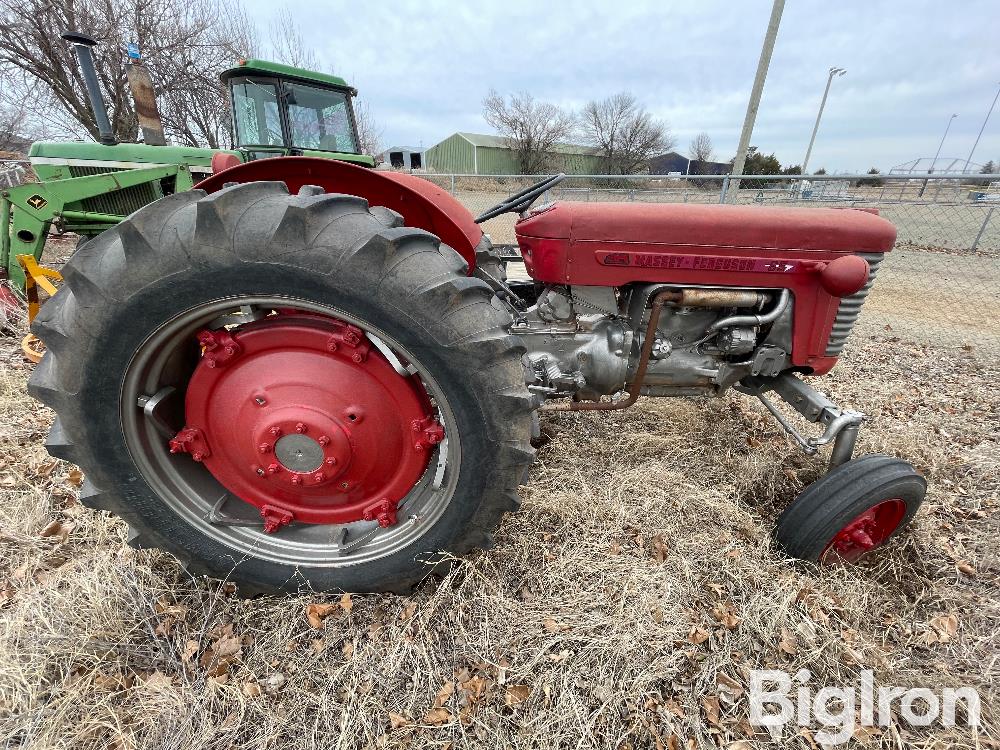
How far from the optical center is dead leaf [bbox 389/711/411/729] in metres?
1.41

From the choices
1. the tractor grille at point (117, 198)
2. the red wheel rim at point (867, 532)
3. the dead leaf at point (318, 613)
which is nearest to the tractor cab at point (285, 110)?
the tractor grille at point (117, 198)

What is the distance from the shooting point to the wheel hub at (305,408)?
154cm

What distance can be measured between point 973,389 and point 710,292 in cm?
321

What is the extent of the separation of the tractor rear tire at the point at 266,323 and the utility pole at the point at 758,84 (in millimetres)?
6667

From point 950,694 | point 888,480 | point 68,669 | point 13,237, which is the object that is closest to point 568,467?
point 888,480

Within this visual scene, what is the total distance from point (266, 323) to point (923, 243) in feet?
39.1

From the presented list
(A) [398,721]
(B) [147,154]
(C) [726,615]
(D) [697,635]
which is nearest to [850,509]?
(C) [726,615]

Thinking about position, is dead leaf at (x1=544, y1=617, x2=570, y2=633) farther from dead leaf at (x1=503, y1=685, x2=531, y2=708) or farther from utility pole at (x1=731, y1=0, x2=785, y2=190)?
utility pole at (x1=731, y1=0, x2=785, y2=190)

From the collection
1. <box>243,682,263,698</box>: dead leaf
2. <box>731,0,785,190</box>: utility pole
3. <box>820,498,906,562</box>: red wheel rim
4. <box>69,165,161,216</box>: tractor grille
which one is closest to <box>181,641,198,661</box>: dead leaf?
<box>243,682,263,698</box>: dead leaf

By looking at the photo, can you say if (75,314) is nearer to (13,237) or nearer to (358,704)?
(358,704)

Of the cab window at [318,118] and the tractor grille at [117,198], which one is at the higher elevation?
the cab window at [318,118]

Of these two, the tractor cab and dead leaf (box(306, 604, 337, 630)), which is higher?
the tractor cab

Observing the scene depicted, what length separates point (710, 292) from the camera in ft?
6.39

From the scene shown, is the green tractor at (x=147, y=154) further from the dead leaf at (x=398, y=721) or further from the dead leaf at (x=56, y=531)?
the dead leaf at (x=398, y=721)
